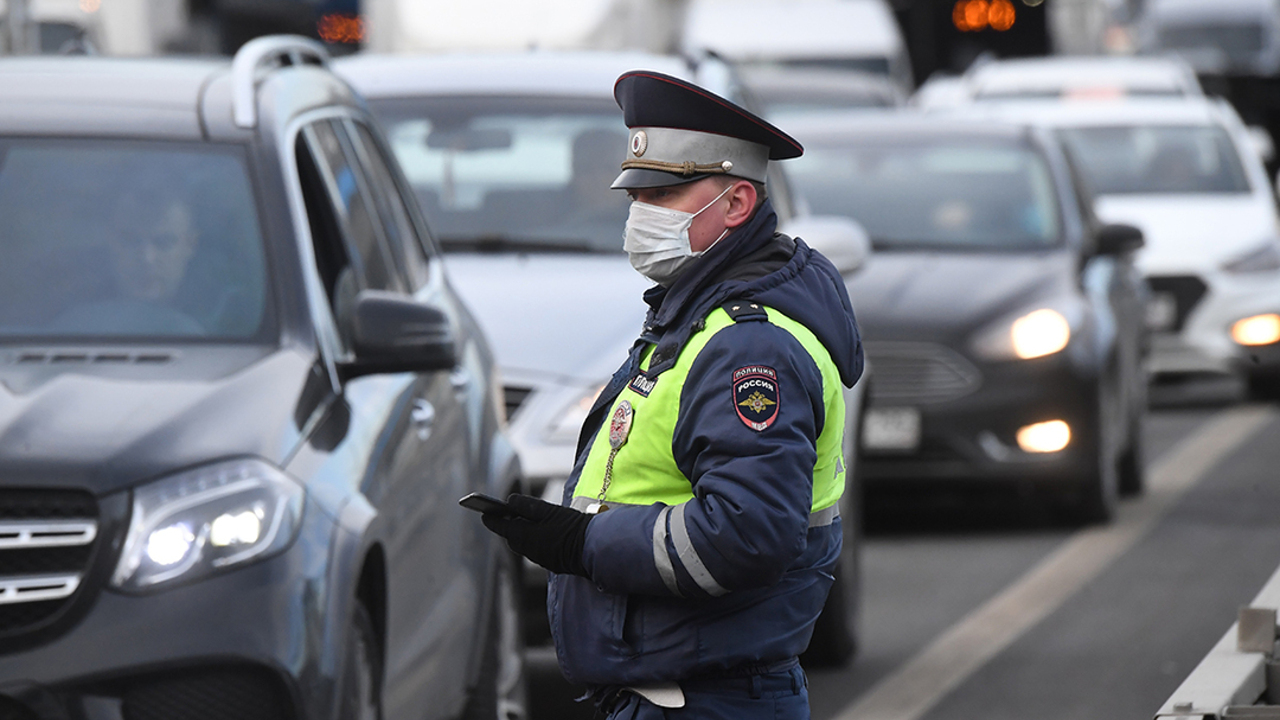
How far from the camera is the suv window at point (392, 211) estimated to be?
647 centimetres

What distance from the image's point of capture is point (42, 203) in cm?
542

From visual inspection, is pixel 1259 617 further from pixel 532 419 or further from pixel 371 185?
pixel 532 419

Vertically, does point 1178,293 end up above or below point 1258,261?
below

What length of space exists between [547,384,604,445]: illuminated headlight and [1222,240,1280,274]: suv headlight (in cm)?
820

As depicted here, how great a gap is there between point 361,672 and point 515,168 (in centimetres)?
406

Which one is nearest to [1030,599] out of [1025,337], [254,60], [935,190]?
[1025,337]

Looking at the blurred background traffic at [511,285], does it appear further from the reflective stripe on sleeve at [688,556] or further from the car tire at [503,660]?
the reflective stripe on sleeve at [688,556]

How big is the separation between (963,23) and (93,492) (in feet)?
126

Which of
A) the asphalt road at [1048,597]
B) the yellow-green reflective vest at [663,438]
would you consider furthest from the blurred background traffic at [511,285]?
the yellow-green reflective vest at [663,438]

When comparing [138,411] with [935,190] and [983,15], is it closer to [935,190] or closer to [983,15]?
[935,190]

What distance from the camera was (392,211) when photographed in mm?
6594

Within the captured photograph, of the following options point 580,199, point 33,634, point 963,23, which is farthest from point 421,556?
point 963,23

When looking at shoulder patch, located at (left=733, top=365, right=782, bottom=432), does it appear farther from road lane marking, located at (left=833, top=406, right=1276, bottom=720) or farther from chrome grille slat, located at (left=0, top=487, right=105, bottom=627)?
road lane marking, located at (left=833, top=406, right=1276, bottom=720)

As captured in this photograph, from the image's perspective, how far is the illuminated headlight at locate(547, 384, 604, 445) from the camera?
25.0 feet
